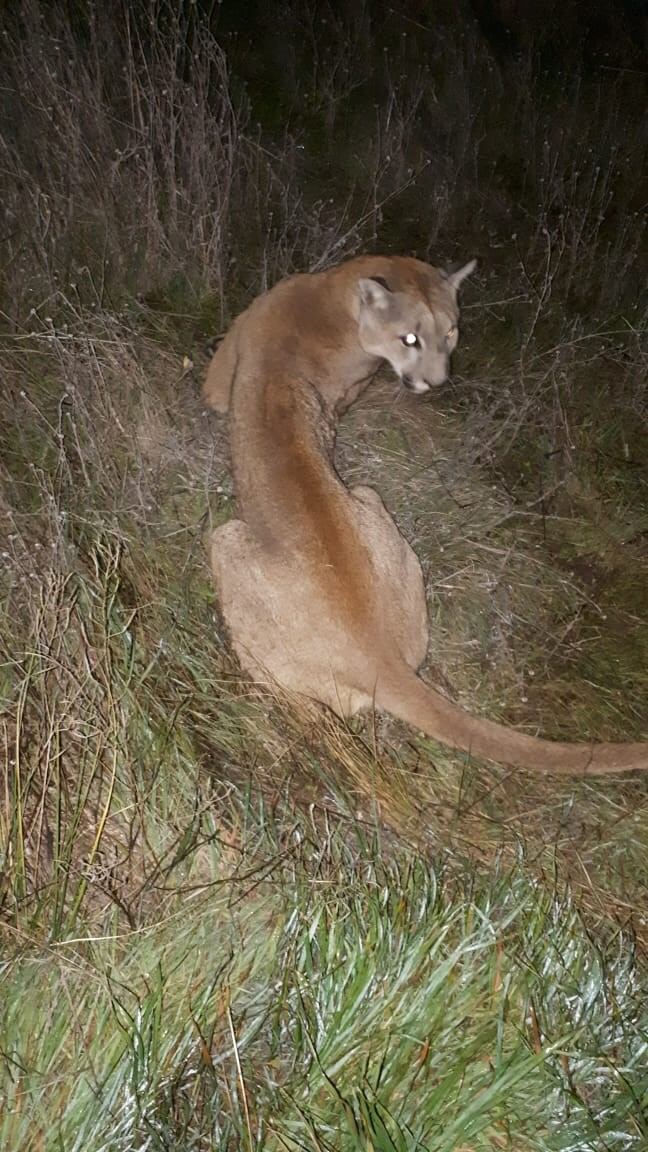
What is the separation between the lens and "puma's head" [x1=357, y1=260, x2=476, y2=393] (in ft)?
13.5

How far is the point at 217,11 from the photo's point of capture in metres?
7.22

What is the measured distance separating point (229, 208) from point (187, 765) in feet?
12.6

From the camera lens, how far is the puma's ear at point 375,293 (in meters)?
4.02

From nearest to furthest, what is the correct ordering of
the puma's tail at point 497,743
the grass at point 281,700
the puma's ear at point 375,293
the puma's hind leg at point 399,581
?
the grass at point 281,700
the puma's tail at point 497,743
the puma's hind leg at point 399,581
the puma's ear at point 375,293

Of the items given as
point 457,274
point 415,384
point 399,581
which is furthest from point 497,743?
point 457,274

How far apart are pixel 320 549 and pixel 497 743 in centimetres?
94

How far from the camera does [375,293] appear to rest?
4.06 m

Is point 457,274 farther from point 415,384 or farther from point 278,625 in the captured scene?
point 278,625

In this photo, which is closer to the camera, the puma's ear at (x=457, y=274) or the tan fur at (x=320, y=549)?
the tan fur at (x=320, y=549)

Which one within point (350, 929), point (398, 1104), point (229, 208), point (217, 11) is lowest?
point (398, 1104)

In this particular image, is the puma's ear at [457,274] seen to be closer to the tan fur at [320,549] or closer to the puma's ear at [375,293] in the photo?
the tan fur at [320,549]

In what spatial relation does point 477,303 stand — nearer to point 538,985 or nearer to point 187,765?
point 187,765

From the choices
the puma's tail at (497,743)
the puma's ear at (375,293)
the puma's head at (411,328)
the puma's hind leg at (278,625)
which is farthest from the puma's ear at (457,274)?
the puma's tail at (497,743)

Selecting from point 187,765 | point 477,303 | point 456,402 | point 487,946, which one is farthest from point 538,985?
point 477,303
